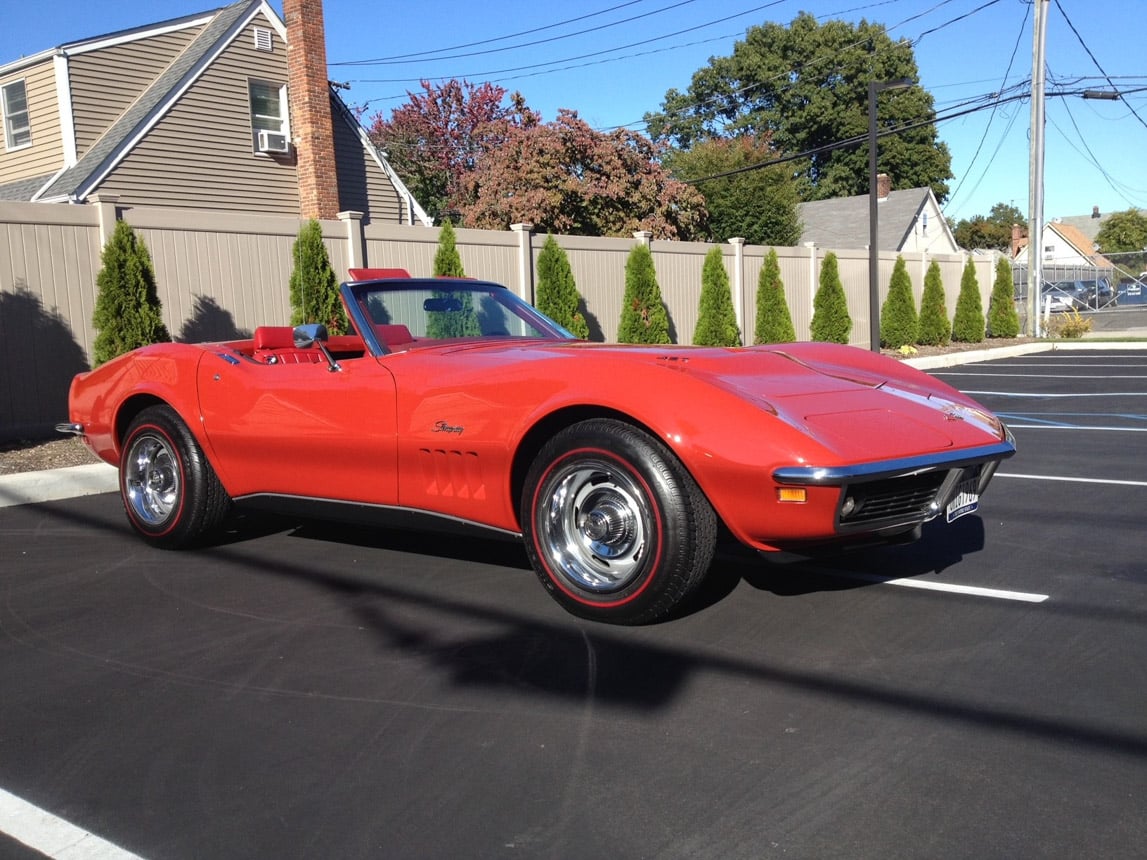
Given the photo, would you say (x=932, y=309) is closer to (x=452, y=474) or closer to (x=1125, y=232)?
(x=452, y=474)

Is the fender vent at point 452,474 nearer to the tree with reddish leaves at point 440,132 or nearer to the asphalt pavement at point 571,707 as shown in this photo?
the asphalt pavement at point 571,707

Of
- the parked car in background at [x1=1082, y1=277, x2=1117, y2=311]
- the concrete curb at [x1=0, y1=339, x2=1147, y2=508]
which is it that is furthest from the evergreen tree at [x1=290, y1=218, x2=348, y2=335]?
the parked car in background at [x1=1082, y1=277, x2=1117, y2=311]

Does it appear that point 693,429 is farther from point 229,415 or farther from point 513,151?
point 513,151

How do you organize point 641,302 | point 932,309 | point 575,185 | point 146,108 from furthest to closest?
point 575,185 < point 932,309 < point 146,108 < point 641,302

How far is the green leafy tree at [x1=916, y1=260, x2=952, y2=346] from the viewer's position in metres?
24.3

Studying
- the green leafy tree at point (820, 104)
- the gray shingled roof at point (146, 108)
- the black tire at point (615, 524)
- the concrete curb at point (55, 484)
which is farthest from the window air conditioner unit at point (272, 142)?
the green leafy tree at point (820, 104)

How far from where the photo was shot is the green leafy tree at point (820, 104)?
5712 cm

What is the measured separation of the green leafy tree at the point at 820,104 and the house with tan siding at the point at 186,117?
3980cm

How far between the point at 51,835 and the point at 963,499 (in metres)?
3.36

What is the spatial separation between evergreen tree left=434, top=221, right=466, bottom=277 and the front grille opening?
34.1 ft

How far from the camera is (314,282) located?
1196cm

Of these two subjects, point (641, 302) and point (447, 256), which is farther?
point (641, 302)

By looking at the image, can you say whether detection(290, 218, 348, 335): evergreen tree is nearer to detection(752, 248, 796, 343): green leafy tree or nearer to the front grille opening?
the front grille opening

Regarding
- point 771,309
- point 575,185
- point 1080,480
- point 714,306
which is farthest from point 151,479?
point 575,185
